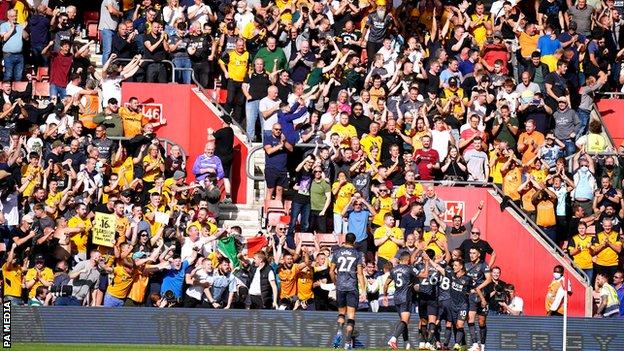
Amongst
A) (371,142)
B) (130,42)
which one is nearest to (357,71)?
(371,142)

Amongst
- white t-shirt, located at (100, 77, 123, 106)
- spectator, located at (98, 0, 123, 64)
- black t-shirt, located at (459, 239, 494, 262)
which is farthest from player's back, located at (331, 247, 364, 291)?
spectator, located at (98, 0, 123, 64)

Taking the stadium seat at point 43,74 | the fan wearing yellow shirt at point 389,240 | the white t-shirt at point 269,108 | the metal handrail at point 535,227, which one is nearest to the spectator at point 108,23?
the stadium seat at point 43,74

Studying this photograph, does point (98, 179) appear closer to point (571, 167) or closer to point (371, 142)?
point (371, 142)

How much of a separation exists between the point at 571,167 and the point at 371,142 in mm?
4245

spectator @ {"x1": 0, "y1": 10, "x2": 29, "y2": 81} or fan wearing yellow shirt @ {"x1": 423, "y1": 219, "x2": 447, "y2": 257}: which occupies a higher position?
spectator @ {"x1": 0, "y1": 10, "x2": 29, "y2": 81}

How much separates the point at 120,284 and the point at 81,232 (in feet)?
5.10

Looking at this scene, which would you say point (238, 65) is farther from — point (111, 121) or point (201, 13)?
point (111, 121)

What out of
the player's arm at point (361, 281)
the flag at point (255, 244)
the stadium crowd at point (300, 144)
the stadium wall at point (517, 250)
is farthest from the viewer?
the stadium wall at point (517, 250)

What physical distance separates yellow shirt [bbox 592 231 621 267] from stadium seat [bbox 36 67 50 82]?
1168 cm

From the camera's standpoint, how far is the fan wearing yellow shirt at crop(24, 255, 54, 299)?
1212 inches

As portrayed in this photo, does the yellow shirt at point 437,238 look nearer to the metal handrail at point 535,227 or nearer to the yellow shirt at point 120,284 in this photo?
the metal handrail at point 535,227

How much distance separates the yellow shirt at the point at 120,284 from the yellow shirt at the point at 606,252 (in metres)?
9.15

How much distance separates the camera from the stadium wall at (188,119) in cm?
3509

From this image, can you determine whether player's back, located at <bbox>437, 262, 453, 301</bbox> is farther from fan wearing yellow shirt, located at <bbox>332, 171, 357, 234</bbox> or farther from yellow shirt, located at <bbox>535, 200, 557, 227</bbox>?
yellow shirt, located at <bbox>535, 200, 557, 227</bbox>
